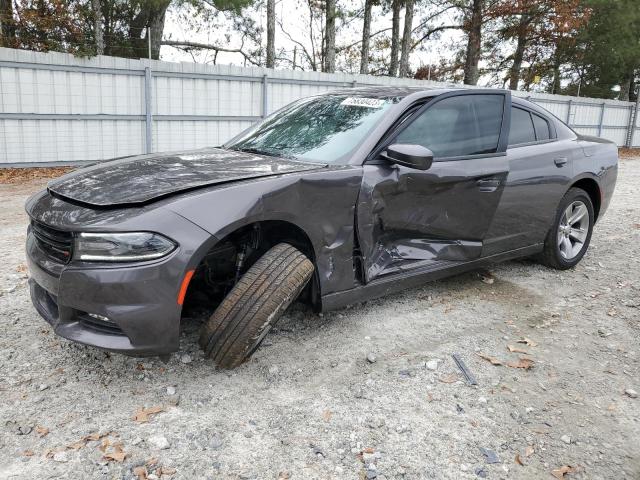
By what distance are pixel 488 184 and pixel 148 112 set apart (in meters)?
8.95

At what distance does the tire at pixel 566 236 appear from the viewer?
15.5ft

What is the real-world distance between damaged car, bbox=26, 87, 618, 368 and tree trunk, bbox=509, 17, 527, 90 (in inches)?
907

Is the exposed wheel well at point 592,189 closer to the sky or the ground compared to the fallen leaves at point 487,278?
closer to the sky

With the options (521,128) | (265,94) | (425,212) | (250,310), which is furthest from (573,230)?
(265,94)

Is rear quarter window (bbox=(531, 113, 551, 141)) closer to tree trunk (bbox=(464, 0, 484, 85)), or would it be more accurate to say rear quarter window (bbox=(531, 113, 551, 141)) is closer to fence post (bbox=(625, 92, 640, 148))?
tree trunk (bbox=(464, 0, 484, 85))

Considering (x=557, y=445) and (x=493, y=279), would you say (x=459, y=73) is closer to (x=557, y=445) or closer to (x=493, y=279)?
(x=493, y=279)

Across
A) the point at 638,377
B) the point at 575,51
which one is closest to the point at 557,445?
the point at 638,377

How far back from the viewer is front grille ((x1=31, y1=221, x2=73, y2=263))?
8.55 feet

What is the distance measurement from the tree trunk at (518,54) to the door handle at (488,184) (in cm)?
2392

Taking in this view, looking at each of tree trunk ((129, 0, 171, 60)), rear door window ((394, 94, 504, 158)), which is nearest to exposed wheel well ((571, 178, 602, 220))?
rear door window ((394, 94, 504, 158))

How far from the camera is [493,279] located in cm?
470

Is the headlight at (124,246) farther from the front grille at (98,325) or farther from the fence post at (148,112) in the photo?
the fence post at (148,112)

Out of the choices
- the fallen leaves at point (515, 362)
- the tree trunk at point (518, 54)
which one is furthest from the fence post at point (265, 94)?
the tree trunk at point (518, 54)

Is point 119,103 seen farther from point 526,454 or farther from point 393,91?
point 526,454
